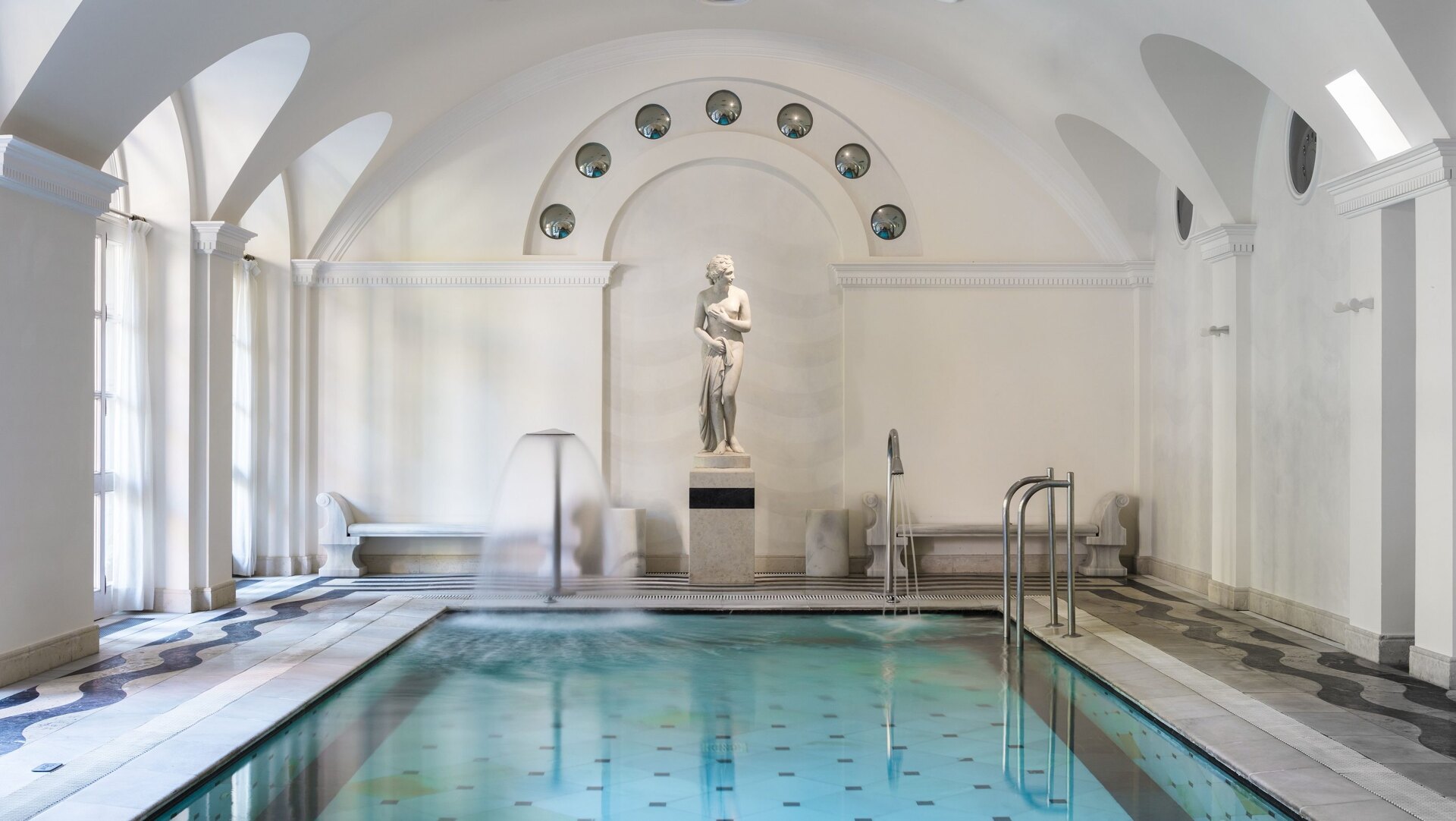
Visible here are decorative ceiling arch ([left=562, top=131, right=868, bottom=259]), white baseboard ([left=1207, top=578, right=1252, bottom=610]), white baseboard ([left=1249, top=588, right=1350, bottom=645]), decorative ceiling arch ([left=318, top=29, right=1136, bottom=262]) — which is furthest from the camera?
decorative ceiling arch ([left=562, top=131, right=868, bottom=259])

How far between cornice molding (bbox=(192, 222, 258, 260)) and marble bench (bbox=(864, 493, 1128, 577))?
589 centimetres

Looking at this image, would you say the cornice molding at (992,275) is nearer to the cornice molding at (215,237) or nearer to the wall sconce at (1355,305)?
the wall sconce at (1355,305)

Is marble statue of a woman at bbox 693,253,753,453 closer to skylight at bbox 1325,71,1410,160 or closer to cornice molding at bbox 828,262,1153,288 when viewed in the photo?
cornice molding at bbox 828,262,1153,288

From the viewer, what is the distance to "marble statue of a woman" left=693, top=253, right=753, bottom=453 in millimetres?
9398

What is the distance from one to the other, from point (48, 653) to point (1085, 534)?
8.31 m

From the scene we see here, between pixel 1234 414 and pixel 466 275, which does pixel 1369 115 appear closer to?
pixel 1234 414

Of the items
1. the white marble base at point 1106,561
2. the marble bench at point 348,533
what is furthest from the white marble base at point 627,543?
the white marble base at point 1106,561

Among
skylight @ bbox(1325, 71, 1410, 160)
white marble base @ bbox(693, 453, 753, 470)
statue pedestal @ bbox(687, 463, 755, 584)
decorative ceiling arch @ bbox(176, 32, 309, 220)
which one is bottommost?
statue pedestal @ bbox(687, 463, 755, 584)

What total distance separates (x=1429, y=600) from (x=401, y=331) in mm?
8720

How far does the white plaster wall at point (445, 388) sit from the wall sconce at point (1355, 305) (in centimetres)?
643

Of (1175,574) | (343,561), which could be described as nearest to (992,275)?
(1175,574)

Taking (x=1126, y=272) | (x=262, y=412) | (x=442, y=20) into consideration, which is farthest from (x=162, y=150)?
(x=1126, y=272)

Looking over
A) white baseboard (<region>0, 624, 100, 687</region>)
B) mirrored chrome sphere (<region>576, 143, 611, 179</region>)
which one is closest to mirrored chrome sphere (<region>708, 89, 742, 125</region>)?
mirrored chrome sphere (<region>576, 143, 611, 179</region>)

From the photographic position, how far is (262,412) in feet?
34.4
